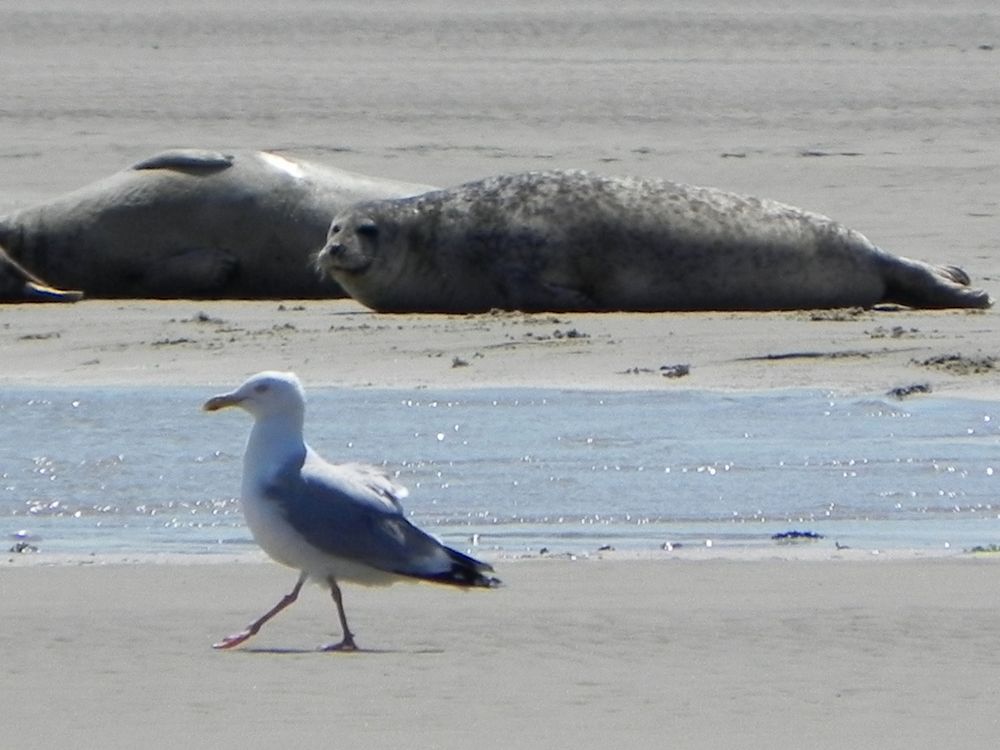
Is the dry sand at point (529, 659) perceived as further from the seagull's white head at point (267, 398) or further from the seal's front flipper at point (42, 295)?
the seal's front flipper at point (42, 295)

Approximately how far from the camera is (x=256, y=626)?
13.2 ft

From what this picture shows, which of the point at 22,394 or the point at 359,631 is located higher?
the point at 359,631

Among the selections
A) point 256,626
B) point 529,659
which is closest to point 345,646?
point 256,626

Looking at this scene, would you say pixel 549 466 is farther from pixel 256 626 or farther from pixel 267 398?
pixel 256 626

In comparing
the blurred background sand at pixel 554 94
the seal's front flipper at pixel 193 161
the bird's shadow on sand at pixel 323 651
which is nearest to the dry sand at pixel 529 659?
the bird's shadow on sand at pixel 323 651

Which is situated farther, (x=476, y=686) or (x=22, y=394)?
(x=22, y=394)

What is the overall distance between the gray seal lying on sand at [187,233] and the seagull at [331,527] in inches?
220

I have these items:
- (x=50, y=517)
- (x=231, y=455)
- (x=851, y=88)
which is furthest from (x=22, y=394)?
(x=851, y=88)

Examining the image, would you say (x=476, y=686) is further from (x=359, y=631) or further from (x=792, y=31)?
(x=792, y=31)

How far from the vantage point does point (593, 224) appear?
9.21 meters

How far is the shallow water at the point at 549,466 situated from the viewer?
5395 mm

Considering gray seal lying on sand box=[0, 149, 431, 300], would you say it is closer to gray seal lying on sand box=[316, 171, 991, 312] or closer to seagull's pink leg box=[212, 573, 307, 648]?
gray seal lying on sand box=[316, 171, 991, 312]

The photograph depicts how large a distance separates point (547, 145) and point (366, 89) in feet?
7.39

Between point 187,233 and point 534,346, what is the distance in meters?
2.47
